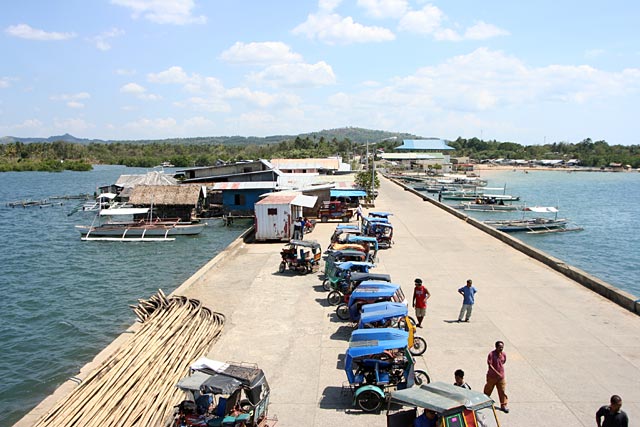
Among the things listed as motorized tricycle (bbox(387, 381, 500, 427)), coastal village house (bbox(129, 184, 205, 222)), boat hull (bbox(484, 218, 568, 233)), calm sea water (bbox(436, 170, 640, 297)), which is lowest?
calm sea water (bbox(436, 170, 640, 297))

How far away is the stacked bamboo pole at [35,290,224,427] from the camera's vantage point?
918cm

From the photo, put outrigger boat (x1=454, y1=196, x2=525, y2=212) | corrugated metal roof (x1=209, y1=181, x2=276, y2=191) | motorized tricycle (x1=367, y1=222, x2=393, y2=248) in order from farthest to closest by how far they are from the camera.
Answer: outrigger boat (x1=454, y1=196, x2=525, y2=212) → corrugated metal roof (x1=209, y1=181, x2=276, y2=191) → motorized tricycle (x1=367, y1=222, x2=393, y2=248)

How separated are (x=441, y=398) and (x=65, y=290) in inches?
876

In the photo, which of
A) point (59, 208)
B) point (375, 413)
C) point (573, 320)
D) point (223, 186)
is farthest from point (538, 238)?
point (59, 208)

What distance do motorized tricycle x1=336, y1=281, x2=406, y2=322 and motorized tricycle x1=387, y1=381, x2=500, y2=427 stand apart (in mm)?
5143

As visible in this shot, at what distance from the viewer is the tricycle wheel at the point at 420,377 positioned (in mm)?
9852

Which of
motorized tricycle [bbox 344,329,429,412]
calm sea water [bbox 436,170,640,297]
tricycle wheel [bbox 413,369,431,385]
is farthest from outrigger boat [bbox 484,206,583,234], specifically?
motorized tricycle [bbox 344,329,429,412]

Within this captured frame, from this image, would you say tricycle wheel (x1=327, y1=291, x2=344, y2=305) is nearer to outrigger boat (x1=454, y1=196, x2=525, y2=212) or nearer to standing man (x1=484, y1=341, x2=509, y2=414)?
standing man (x1=484, y1=341, x2=509, y2=414)

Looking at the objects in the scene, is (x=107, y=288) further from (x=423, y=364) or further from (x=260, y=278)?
(x=423, y=364)

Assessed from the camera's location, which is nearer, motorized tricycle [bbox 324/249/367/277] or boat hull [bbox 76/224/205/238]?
motorized tricycle [bbox 324/249/367/277]

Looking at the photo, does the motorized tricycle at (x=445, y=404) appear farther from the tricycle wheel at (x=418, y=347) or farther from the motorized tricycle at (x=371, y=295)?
the motorized tricycle at (x=371, y=295)

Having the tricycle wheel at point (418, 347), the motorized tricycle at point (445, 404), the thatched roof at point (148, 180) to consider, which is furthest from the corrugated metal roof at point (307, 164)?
the motorized tricycle at point (445, 404)

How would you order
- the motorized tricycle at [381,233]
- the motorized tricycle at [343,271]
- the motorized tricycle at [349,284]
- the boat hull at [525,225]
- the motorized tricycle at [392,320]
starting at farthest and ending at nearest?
1. the boat hull at [525,225]
2. the motorized tricycle at [381,233]
3. the motorized tricycle at [343,271]
4. the motorized tricycle at [349,284]
5. the motorized tricycle at [392,320]

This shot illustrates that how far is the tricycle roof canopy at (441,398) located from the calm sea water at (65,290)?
1090 centimetres
